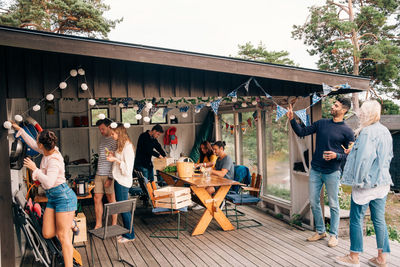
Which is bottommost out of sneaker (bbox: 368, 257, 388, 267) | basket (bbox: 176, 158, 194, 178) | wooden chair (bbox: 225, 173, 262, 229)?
sneaker (bbox: 368, 257, 388, 267)

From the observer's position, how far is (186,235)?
5.52 m

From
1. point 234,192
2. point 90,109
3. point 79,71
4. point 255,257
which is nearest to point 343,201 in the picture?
point 234,192

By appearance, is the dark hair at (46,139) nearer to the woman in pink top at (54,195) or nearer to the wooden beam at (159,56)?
the woman in pink top at (54,195)

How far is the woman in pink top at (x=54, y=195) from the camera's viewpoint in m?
3.56

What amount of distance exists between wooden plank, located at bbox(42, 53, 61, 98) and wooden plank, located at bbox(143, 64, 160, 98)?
1114 mm

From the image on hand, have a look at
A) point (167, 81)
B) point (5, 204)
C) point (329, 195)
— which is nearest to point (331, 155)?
point (329, 195)

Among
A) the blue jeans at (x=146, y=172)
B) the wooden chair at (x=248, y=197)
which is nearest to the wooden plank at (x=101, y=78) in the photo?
the wooden chair at (x=248, y=197)

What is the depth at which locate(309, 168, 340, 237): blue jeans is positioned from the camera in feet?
15.5

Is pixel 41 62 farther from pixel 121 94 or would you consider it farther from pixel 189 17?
pixel 189 17

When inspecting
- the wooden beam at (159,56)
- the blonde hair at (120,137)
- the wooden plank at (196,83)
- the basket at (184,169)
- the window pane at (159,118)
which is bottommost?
the basket at (184,169)

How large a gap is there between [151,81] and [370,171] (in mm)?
2960

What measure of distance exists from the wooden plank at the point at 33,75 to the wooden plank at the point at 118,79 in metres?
0.86

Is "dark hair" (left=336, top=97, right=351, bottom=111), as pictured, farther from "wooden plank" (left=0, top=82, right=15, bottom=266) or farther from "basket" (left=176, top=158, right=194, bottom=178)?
"wooden plank" (left=0, top=82, right=15, bottom=266)

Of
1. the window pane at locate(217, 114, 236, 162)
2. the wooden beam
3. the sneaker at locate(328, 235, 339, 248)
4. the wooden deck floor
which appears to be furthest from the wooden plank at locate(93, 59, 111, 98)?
the window pane at locate(217, 114, 236, 162)
